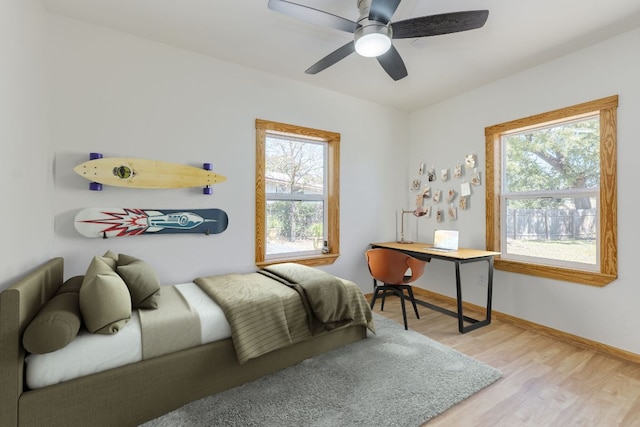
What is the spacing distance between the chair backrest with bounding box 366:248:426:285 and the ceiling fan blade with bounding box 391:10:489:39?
6.06 feet

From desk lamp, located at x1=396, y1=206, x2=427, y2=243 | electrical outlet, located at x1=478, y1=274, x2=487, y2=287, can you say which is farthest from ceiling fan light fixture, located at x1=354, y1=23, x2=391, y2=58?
electrical outlet, located at x1=478, y1=274, x2=487, y2=287

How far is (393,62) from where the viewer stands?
2.27m

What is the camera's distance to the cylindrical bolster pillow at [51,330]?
52.2 inches

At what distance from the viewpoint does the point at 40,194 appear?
2.03 meters

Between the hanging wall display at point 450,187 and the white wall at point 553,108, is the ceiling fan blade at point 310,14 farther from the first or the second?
the hanging wall display at point 450,187

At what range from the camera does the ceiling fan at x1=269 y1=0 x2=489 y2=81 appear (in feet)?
5.68

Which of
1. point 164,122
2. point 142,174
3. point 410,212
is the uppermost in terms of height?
point 164,122

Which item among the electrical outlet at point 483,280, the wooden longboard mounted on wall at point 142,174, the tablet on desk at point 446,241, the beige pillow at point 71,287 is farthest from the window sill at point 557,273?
the beige pillow at point 71,287

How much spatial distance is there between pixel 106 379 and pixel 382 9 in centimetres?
254

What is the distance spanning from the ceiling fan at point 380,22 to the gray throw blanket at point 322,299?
173 cm

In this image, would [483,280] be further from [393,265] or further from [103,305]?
[103,305]

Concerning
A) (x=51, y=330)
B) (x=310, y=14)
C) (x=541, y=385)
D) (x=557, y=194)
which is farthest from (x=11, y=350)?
A: (x=557, y=194)

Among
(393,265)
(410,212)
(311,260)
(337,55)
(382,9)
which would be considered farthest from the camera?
(410,212)

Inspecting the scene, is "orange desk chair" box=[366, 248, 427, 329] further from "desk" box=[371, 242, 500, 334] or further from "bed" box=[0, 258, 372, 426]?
"bed" box=[0, 258, 372, 426]
